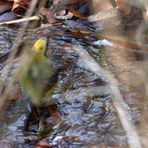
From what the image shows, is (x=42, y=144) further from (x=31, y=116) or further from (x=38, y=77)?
(x=38, y=77)

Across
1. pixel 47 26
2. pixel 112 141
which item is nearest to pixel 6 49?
pixel 47 26

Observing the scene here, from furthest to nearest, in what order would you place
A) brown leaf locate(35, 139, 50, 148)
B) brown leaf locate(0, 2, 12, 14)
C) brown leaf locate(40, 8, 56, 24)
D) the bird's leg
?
brown leaf locate(0, 2, 12, 14) < brown leaf locate(40, 8, 56, 24) < the bird's leg < brown leaf locate(35, 139, 50, 148)

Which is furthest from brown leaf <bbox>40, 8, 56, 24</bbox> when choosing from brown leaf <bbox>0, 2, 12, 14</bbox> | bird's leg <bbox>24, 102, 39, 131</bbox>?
bird's leg <bbox>24, 102, 39, 131</bbox>

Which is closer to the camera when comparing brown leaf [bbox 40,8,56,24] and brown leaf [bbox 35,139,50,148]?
brown leaf [bbox 35,139,50,148]

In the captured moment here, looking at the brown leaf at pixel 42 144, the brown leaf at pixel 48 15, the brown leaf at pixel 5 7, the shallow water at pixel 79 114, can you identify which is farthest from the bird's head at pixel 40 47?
the brown leaf at pixel 5 7

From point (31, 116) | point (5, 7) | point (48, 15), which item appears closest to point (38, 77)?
point (31, 116)

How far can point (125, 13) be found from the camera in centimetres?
A: 432

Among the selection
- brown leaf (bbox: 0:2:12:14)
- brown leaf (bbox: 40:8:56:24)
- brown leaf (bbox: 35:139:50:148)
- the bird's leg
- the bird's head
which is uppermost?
the bird's head

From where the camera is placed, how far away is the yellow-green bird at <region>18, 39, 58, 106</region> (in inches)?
110

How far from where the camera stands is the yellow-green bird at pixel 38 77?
9.16 ft

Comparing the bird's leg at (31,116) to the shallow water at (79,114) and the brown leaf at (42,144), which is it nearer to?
the shallow water at (79,114)

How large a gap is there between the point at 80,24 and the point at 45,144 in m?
1.73

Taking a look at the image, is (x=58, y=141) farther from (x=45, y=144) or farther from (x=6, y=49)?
(x=6, y=49)

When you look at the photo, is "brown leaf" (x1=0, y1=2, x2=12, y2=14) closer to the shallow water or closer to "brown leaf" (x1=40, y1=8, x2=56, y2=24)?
"brown leaf" (x1=40, y1=8, x2=56, y2=24)
